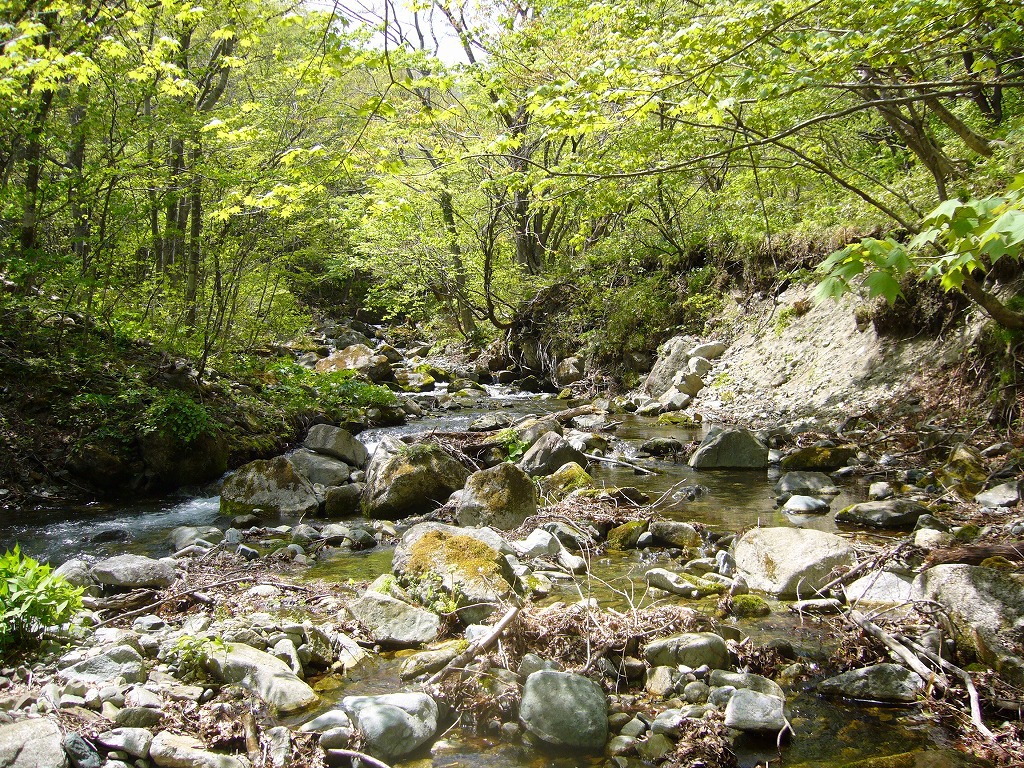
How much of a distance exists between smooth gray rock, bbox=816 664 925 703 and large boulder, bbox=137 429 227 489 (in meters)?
8.56

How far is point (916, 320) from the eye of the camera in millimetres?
9820

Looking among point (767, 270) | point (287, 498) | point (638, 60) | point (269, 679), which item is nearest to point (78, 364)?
point (287, 498)

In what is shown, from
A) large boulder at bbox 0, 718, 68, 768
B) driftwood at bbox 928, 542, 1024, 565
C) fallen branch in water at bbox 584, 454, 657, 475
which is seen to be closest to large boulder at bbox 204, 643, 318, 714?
large boulder at bbox 0, 718, 68, 768

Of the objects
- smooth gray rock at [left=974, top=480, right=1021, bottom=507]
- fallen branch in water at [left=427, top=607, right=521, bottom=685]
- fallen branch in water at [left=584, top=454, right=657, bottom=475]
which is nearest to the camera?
fallen branch in water at [left=427, top=607, right=521, bottom=685]

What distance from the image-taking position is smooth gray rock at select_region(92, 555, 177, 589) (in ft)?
15.1

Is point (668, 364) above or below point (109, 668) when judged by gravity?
below

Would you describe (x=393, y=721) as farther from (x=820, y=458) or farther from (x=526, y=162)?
(x=820, y=458)

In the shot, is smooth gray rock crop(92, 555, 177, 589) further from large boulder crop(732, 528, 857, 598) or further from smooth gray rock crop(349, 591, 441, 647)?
large boulder crop(732, 528, 857, 598)

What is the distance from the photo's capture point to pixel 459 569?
4.59 m

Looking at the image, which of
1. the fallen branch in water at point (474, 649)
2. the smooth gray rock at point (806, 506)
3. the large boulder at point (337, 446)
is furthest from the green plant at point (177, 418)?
the smooth gray rock at point (806, 506)

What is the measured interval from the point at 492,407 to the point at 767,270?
711 centimetres

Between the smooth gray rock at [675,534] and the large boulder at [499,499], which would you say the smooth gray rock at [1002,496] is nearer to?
the smooth gray rock at [675,534]

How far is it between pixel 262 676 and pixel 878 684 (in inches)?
123

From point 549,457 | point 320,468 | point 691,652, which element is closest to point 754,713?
point 691,652
